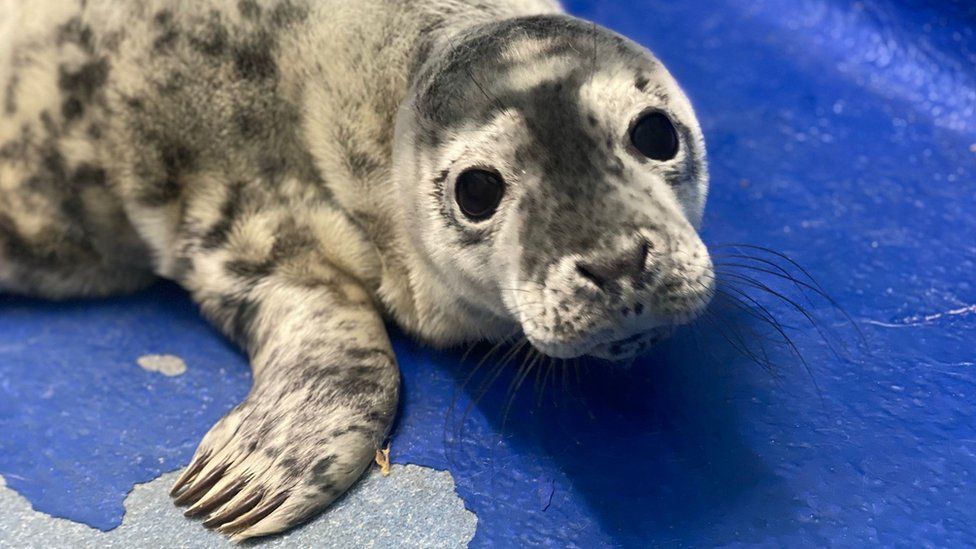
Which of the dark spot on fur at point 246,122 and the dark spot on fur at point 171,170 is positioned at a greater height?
the dark spot on fur at point 246,122

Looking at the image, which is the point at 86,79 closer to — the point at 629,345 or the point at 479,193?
the point at 479,193

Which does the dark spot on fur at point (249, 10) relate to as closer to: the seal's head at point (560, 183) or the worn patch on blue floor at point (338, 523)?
the seal's head at point (560, 183)

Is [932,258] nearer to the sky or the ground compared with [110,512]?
nearer to the sky

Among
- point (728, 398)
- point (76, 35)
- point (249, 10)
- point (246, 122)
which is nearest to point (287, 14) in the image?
point (249, 10)

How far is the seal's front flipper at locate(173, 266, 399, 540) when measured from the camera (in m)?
1.72

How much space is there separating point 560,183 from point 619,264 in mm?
203

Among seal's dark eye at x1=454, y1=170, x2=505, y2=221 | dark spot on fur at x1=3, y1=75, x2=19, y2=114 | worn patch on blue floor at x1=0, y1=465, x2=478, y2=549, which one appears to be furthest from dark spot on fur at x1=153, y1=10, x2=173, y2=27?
worn patch on blue floor at x1=0, y1=465, x2=478, y2=549

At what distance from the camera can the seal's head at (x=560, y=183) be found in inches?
59.7

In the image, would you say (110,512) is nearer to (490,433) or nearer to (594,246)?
(490,433)

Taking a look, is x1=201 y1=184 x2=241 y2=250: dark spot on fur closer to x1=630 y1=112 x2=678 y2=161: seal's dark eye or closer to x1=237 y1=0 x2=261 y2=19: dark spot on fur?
x1=237 y1=0 x2=261 y2=19: dark spot on fur

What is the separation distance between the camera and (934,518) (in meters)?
1.64

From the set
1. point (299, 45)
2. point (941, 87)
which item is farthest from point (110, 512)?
point (941, 87)

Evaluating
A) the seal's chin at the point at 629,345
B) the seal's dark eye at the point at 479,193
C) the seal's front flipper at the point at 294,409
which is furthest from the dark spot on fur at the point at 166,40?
the seal's chin at the point at 629,345

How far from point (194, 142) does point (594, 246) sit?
3.48ft
